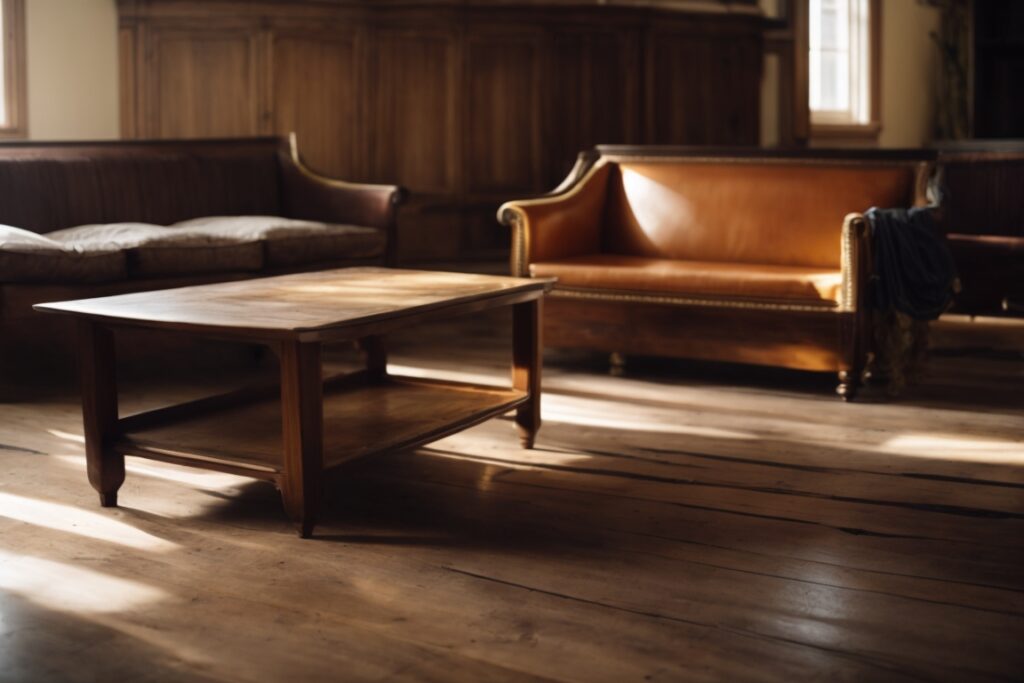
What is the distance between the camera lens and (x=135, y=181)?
535 centimetres

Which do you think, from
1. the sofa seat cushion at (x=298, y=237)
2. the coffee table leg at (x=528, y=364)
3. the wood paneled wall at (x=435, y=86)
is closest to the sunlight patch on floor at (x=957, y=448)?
the coffee table leg at (x=528, y=364)

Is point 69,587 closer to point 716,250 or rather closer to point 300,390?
point 300,390

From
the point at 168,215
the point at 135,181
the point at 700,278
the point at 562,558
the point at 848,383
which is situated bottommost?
the point at 562,558

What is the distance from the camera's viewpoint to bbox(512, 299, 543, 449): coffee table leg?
351 cm

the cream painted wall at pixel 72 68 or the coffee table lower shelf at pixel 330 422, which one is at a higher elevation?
the cream painted wall at pixel 72 68

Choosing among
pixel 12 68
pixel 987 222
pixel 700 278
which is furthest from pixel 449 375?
pixel 987 222

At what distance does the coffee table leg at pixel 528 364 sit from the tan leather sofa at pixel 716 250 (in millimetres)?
1110

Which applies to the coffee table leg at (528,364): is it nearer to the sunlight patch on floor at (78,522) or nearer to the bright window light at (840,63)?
the sunlight patch on floor at (78,522)

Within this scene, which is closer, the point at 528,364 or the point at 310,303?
the point at 310,303

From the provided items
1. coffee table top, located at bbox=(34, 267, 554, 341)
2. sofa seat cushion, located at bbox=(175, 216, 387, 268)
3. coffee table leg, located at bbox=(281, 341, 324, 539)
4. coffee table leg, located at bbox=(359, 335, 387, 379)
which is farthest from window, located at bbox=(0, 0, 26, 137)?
coffee table leg, located at bbox=(281, 341, 324, 539)

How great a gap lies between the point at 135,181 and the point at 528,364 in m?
2.60

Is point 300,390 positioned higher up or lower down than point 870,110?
lower down

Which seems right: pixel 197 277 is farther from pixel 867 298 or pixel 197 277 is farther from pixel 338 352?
pixel 867 298

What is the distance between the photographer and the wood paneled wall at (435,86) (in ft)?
21.9
